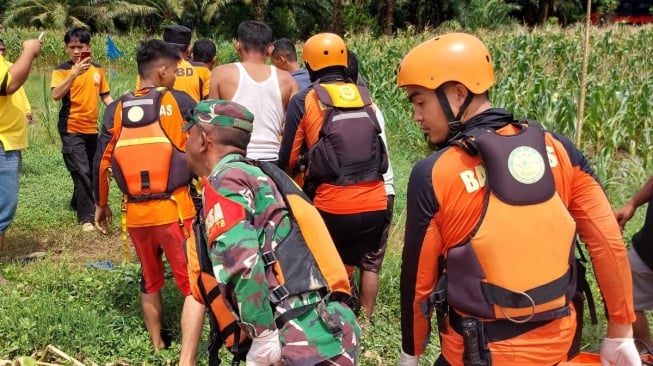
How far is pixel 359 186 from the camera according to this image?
14.4 ft

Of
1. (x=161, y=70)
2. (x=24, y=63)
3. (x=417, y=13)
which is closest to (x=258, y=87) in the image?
(x=161, y=70)

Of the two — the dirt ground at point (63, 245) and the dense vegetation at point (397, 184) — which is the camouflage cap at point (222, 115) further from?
the dirt ground at point (63, 245)

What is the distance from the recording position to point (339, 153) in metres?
4.31

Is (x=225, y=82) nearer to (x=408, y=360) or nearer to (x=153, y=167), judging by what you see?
(x=153, y=167)

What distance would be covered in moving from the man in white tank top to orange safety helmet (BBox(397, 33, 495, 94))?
103 inches

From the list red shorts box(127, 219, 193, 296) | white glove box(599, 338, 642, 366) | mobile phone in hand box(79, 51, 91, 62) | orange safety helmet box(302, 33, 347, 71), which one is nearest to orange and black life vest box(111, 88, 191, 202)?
red shorts box(127, 219, 193, 296)

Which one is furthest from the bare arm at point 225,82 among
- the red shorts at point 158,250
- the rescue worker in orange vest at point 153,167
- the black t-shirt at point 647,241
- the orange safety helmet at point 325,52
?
the black t-shirt at point 647,241

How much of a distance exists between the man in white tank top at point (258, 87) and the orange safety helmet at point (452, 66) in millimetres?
2617

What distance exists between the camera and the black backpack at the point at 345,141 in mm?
4293

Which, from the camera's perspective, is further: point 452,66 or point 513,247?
point 452,66

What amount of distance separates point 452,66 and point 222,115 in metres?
0.90

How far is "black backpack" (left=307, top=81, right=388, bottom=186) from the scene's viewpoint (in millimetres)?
4293

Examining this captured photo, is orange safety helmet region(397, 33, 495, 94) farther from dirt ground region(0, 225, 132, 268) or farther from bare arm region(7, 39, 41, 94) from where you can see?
dirt ground region(0, 225, 132, 268)

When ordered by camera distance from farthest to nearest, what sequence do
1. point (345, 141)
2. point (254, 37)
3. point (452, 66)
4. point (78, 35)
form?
point (78, 35) → point (254, 37) → point (345, 141) → point (452, 66)
